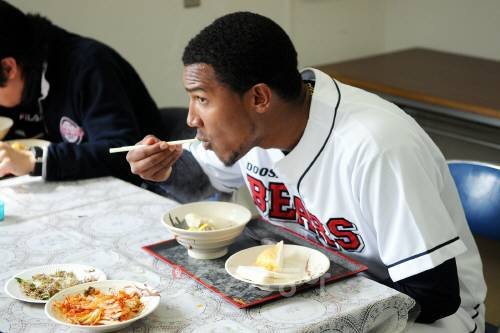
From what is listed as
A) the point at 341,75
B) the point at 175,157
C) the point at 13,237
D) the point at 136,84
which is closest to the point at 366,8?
the point at 341,75

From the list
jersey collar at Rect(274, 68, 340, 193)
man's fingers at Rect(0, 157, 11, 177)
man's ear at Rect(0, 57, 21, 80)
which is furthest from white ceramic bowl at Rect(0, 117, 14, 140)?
jersey collar at Rect(274, 68, 340, 193)

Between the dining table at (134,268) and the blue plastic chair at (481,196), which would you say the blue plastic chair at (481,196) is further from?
the dining table at (134,268)

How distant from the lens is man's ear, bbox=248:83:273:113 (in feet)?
4.67

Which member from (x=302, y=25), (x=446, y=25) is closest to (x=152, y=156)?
(x=302, y=25)

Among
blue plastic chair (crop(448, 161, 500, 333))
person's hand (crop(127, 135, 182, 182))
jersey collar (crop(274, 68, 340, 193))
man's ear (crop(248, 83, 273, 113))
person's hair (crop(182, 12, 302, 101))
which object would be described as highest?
person's hair (crop(182, 12, 302, 101))

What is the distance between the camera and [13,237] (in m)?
1.57

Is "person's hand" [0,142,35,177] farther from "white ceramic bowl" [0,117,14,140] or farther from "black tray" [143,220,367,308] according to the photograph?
"black tray" [143,220,367,308]

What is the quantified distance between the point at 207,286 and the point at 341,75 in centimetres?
216

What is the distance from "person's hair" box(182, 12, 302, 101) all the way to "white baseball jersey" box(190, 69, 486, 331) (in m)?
0.13

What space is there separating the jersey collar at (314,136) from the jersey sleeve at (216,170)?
13.2 inches

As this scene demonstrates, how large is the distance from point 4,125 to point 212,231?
1.11 m

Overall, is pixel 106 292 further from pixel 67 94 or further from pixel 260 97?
pixel 67 94

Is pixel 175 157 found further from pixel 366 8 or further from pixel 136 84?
pixel 366 8

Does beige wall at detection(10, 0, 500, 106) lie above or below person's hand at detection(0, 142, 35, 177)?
above
